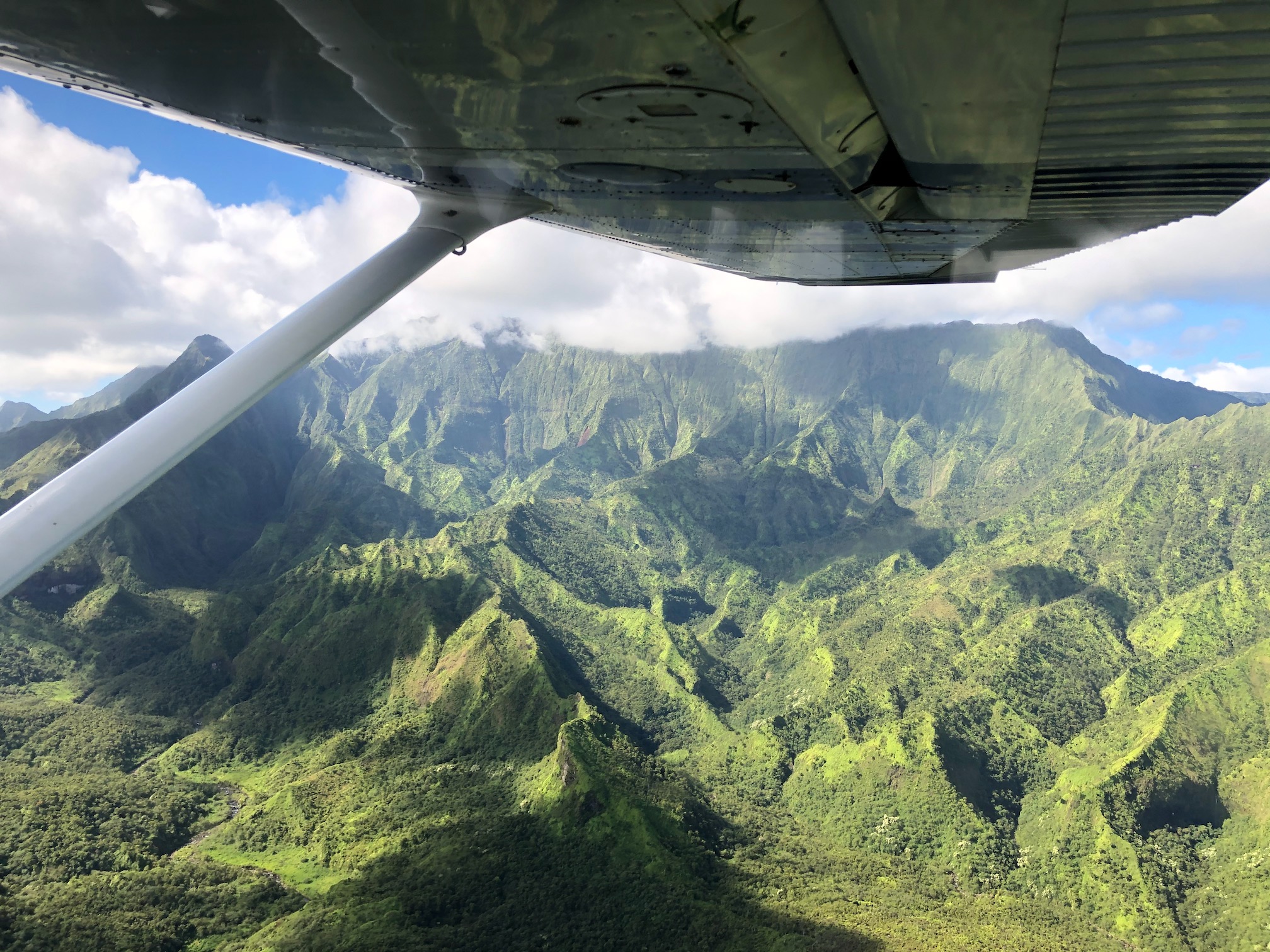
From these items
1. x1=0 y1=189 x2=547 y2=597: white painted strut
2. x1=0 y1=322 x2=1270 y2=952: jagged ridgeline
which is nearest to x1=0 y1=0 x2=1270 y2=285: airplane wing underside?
x1=0 y1=189 x2=547 y2=597: white painted strut

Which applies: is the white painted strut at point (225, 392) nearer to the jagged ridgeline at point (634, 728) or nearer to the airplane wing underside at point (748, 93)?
the airplane wing underside at point (748, 93)

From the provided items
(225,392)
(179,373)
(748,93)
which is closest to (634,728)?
(225,392)

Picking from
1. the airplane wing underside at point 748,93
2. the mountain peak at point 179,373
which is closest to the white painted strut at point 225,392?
the airplane wing underside at point 748,93

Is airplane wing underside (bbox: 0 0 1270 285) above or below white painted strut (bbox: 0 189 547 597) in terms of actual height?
above

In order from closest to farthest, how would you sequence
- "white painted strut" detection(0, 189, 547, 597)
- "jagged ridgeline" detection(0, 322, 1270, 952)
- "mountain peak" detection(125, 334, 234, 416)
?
"white painted strut" detection(0, 189, 547, 597), "jagged ridgeline" detection(0, 322, 1270, 952), "mountain peak" detection(125, 334, 234, 416)

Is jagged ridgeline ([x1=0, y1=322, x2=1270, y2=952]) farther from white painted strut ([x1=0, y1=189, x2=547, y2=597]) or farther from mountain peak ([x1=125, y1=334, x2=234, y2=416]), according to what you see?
white painted strut ([x1=0, y1=189, x2=547, y2=597])

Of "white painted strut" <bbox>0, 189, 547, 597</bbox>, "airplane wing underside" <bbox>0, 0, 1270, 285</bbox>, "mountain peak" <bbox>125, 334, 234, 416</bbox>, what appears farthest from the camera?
"mountain peak" <bbox>125, 334, 234, 416</bbox>

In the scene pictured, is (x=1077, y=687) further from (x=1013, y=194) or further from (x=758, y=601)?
(x=1013, y=194)

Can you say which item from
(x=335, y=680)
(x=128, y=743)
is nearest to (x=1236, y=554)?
(x=335, y=680)
